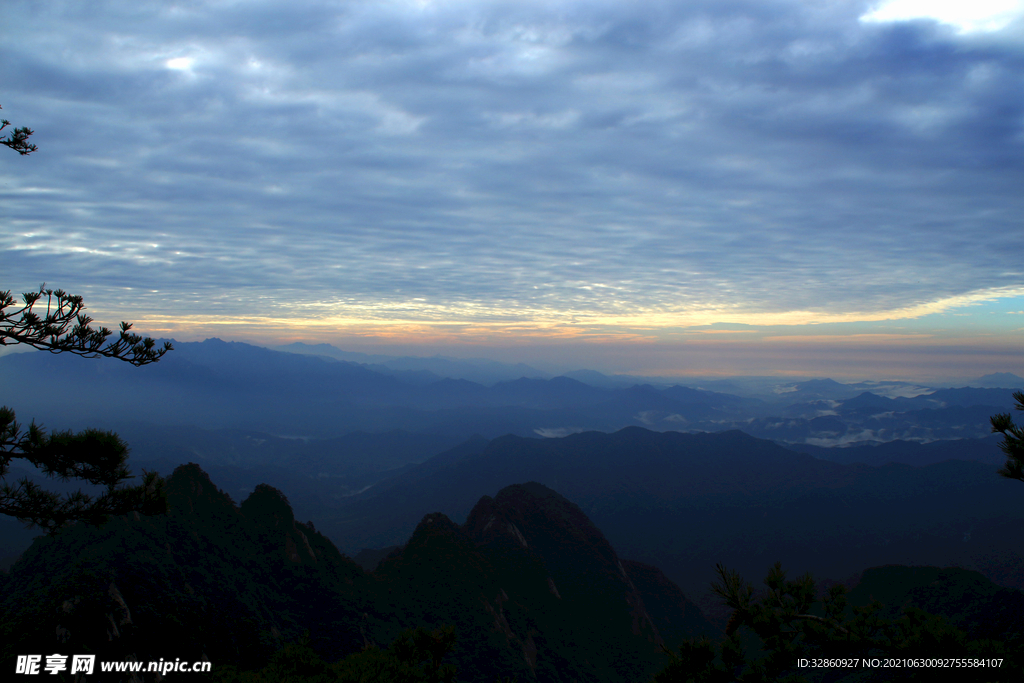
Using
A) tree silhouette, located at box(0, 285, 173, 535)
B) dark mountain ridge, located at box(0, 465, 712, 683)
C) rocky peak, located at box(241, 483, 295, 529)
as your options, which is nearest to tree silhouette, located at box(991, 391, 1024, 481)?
dark mountain ridge, located at box(0, 465, 712, 683)

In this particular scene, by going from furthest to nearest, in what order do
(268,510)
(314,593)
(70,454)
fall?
1. (268,510)
2. (314,593)
3. (70,454)

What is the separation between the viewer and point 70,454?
A: 1266 cm

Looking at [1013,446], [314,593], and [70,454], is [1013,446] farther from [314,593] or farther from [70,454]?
[314,593]

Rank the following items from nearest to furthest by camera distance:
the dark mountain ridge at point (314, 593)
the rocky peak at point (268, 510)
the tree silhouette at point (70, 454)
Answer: the tree silhouette at point (70, 454)
the dark mountain ridge at point (314, 593)
the rocky peak at point (268, 510)

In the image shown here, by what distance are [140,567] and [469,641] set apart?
47.0 meters

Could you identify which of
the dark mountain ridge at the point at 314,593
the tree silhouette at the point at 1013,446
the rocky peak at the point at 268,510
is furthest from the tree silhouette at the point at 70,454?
the rocky peak at the point at 268,510

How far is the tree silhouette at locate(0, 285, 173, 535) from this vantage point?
11.1 metres

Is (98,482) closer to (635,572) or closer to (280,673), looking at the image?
(280,673)

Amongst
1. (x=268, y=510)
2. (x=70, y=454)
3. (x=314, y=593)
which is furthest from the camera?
(x=268, y=510)

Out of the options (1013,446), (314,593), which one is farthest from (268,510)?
(1013,446)

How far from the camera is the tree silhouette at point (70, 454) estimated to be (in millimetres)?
11109

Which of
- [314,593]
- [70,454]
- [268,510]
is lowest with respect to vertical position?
[314,593]

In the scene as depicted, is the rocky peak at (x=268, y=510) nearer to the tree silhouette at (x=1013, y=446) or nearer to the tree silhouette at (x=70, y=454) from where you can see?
the tree silhouette at (x=70, y=454)

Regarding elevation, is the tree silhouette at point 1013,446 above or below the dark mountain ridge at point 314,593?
above
